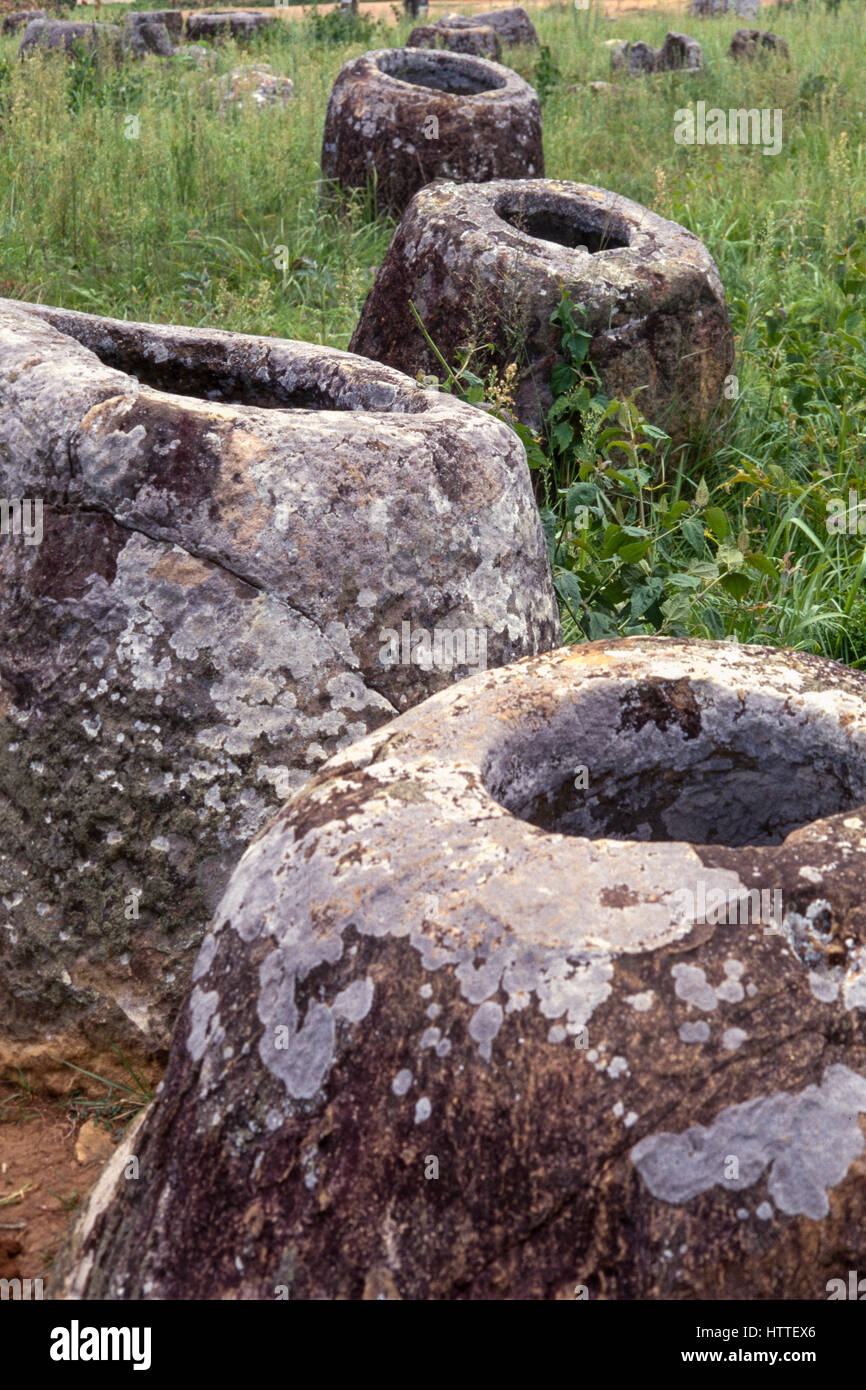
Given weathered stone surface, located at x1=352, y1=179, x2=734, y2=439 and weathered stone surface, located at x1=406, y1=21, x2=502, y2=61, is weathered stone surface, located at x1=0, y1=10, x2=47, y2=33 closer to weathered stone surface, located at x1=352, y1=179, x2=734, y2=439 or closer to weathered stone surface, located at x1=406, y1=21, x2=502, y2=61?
weathered stone surface, located at x1=406, y1=21, x2=502, y2=61

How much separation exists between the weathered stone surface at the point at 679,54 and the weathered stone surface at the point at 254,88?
385cm

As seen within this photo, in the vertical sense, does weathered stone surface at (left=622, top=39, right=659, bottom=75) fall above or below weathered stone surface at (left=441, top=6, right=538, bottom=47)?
below

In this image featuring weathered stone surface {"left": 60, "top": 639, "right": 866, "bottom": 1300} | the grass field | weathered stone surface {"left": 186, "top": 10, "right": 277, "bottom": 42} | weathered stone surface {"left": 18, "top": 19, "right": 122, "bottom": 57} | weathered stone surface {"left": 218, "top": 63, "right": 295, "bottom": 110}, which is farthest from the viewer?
weathered stone surface {"left": 186, "top": 10, "right": 277, "bottom": 42}

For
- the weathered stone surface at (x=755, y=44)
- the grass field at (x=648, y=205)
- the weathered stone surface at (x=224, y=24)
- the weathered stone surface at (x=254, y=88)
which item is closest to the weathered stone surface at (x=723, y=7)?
the weathered stone surface at (x=755, y=44)

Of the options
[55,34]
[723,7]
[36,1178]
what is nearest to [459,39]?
[55,34]

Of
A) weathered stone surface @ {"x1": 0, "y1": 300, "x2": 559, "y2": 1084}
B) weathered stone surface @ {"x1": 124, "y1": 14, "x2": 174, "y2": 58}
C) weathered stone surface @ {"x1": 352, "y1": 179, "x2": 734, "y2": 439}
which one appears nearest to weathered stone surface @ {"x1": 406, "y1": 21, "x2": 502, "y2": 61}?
weathered stone surface @ {"x1": 124, "y1": 14, "x2": 174, "y2": 58}

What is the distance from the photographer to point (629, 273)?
4324 millimetres

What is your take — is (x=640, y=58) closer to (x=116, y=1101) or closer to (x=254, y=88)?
(x=254, y=88)

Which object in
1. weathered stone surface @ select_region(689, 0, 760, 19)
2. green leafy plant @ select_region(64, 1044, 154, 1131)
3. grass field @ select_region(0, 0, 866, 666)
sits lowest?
green leafy plant @ select_region(64, 1044, 154, 1131)

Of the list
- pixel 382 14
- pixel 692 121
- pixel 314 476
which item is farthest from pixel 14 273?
pixel 382 14

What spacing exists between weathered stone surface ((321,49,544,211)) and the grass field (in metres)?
0.24

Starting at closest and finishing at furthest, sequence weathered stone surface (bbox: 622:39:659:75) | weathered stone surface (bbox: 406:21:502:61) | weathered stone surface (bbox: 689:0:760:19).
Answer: weathered stone surface (bbox: 406:21:502:61) < weathered stone surface (bbox: 622:39:659:75) < weathered stone surface (bbox: 689:0:760:19)

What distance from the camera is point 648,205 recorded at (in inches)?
298

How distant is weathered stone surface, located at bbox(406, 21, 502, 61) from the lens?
10.6 metres
